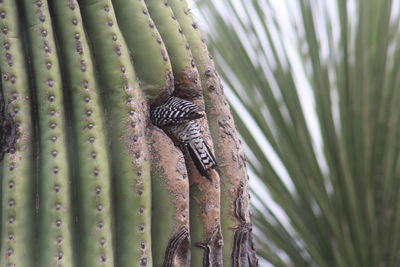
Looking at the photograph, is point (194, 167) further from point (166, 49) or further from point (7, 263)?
point (7, 263)

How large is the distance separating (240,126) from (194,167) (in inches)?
71.1

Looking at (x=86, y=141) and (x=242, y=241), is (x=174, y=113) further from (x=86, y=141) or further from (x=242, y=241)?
(x=242, y=241)

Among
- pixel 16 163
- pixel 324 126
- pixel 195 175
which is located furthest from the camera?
pixel 324 126

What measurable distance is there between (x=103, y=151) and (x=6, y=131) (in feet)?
0.66

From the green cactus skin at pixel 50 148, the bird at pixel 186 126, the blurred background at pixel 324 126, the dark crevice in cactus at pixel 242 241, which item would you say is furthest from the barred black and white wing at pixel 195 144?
the blurred background at pixel 324 126

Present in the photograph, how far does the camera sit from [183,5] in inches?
83.4

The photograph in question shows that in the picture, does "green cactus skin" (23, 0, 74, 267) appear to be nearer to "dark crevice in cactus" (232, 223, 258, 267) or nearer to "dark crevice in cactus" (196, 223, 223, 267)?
"dark crevice in cactus" (196, 223, 223, 267)

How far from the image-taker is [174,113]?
6.04 feet

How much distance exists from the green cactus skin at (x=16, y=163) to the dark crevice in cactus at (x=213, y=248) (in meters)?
0.41

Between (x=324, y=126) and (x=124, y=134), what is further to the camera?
(x=324, y=126)

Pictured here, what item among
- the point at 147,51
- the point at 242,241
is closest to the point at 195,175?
the point at 242,241

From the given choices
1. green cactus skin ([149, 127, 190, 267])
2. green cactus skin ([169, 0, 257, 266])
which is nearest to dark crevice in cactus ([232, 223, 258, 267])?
green cactus skin ([169, 0, 257, 266])

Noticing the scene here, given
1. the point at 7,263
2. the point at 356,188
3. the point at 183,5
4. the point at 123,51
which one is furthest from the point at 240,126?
the point at 7,263

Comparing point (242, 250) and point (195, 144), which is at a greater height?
point (195, 144)
